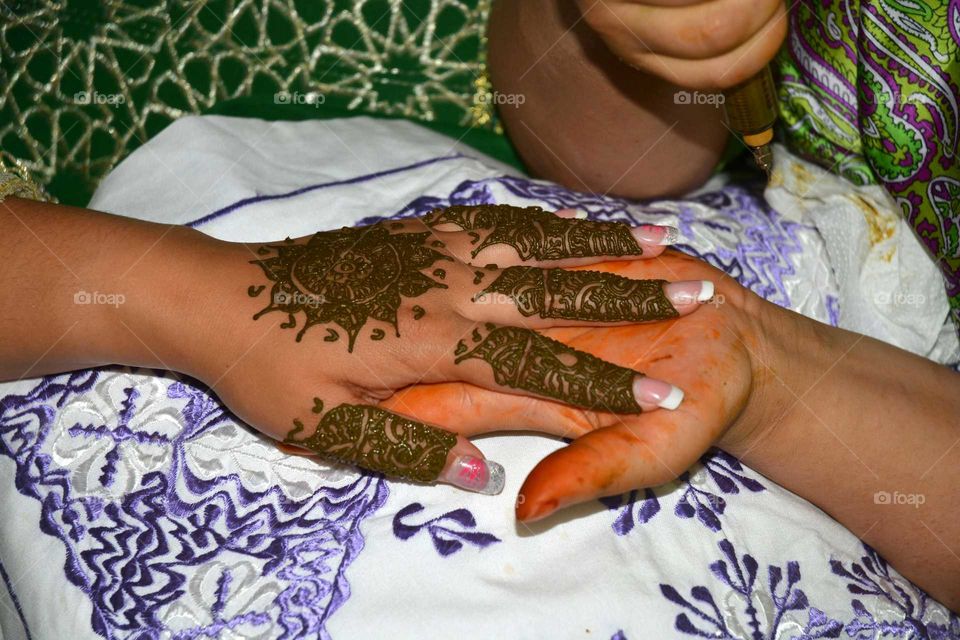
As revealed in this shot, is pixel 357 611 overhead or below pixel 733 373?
below

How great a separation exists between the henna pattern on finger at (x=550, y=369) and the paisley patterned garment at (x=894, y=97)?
1.77 ft

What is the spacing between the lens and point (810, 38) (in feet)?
3.73

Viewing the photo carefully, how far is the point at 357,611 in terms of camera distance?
0.78 m

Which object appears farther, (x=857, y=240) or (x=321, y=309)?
(x=857, y=240)

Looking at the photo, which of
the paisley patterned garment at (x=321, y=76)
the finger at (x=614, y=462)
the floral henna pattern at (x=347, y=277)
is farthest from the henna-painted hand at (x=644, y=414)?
the paisley patterned garment at (x=321, y=76)

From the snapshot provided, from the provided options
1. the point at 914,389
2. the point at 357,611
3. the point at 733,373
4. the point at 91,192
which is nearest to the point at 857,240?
the point at 914,389

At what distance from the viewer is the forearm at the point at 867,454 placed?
0.94 metres

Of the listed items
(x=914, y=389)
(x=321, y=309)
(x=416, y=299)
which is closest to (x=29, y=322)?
(x=321, y=309)

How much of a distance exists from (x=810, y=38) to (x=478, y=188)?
512 mm

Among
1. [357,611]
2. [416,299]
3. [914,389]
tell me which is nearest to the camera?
[357,611]

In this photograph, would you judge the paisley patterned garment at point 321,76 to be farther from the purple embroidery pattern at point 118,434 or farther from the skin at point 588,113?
the purple embroidery pattern at point 118,434

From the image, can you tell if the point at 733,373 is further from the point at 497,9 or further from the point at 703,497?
the point at 497,9

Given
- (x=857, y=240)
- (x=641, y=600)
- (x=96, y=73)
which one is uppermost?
(x=96, y=73)

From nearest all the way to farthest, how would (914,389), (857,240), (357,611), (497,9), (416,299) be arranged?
(357,611) < (416,299) < (914,389) < (857,240) < (497,9)
